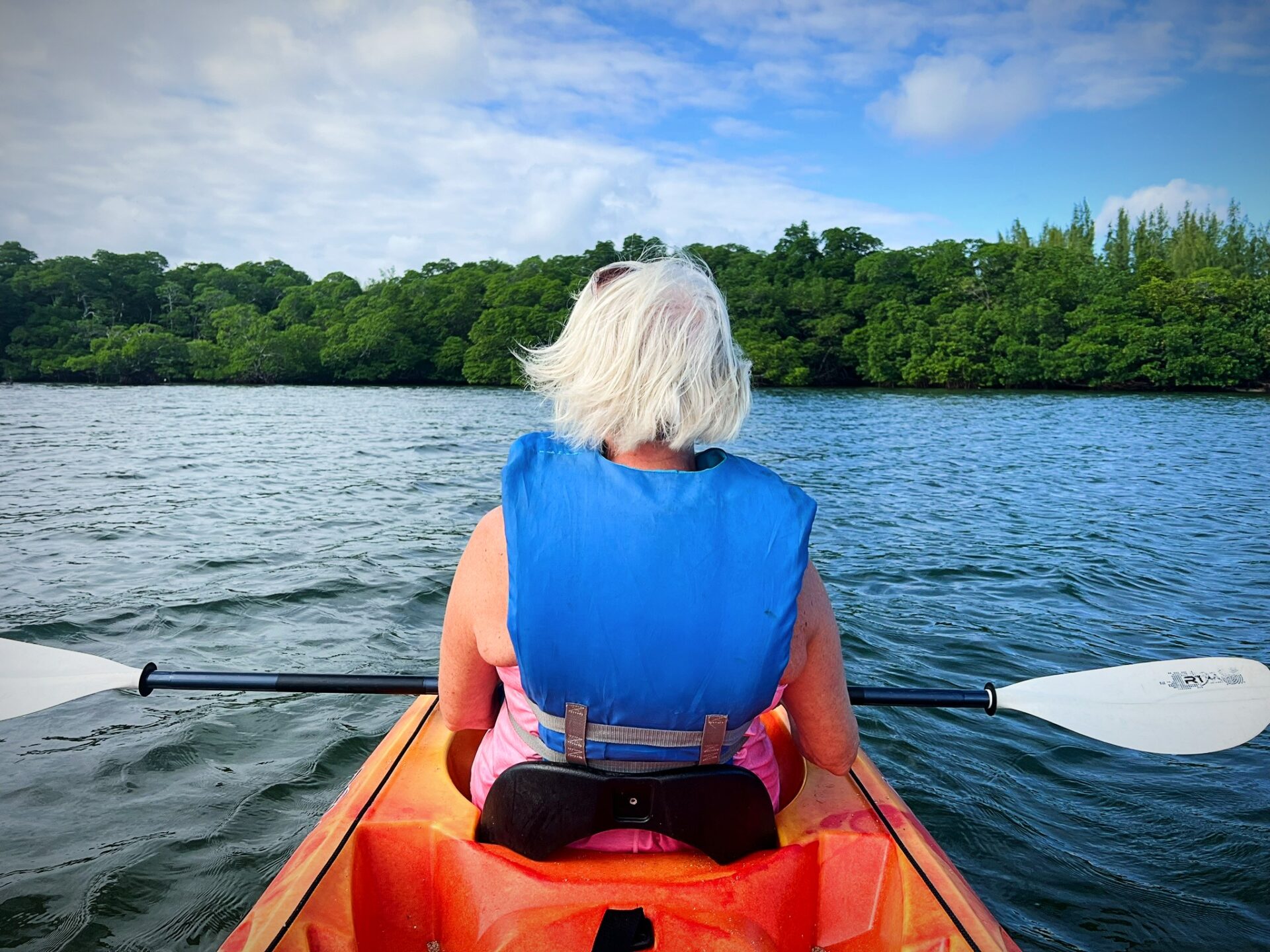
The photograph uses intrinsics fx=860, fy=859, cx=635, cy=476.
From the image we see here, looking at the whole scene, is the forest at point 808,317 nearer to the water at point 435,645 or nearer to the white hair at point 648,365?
the water at point 435,645

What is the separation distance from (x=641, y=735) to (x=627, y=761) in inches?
3.0

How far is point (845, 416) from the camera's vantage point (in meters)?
27.0

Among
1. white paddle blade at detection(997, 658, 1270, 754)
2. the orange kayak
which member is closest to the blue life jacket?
the orange kayak

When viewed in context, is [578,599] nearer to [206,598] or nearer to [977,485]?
[206,598]

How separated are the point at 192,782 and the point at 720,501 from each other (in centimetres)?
313

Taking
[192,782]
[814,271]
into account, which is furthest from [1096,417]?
[814,271]

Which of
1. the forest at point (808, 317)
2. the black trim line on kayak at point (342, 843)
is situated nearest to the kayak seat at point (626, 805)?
the black trim line on kayak at point (342, 843)

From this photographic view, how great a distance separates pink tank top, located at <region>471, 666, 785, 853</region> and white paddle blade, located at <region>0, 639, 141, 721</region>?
156cm

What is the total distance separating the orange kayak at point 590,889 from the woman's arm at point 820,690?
0.18 metres

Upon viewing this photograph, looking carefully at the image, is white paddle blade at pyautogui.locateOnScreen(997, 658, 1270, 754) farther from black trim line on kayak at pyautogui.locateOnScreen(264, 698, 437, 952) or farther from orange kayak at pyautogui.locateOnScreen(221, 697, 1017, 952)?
black trim line on kayak at pyautogui.locateOnScreen(264, 698, 437, 952)

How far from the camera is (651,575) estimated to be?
142 cm

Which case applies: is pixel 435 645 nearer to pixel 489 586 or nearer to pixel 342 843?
pixel 342 843

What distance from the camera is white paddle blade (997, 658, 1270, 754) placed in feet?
8.88

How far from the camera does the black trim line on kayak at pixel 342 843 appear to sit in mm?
1592
